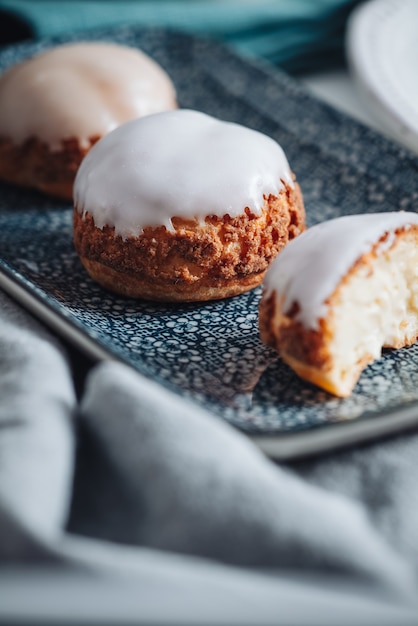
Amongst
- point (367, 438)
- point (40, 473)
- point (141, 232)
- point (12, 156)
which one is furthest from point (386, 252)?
point (12, 156)

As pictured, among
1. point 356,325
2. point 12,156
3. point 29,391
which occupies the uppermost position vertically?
point 356,325

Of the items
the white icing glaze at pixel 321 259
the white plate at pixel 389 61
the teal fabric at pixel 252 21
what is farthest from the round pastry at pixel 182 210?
the teal fabric at pixel 252 21

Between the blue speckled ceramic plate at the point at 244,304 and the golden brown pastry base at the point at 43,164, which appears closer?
the blue speckled ceramic plate at the point at 244,304

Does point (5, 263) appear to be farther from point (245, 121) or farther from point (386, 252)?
point (245, 121)

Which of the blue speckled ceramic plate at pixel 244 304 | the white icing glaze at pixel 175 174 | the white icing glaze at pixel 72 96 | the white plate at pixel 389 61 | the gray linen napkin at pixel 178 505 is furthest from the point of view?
the white plate at pixel 389 61

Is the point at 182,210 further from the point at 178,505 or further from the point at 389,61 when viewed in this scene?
the point at 389,61

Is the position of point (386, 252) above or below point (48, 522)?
above

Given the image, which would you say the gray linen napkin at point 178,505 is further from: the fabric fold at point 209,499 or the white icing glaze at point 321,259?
the white icing glaze at point 321,259
